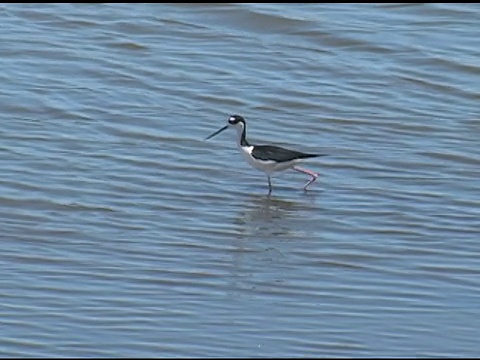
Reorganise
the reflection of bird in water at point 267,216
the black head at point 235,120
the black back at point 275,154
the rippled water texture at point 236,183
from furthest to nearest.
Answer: the black head at point 235,120, the black back at point 275,154, the reflection of bird in water at point 267,216, the rippled water texture at point 236,183

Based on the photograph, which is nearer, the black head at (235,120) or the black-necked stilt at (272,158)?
the black-necked stilt at (272,158)

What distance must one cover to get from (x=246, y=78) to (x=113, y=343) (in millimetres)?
6998

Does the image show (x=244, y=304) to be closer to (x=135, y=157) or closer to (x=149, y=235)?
(x=149, y=235)

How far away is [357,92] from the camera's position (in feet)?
46.6

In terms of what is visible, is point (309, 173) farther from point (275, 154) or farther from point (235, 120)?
point (235, 120)

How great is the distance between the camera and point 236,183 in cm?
1197

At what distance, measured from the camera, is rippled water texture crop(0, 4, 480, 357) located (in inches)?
324

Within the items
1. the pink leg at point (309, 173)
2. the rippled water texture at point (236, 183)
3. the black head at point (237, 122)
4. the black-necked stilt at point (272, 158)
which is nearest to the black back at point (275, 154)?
the black-necked stilt at point (272, 158)

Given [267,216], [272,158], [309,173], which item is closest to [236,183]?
[272,158]

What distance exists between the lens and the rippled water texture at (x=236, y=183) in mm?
8242

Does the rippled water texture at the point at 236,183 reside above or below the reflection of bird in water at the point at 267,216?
above

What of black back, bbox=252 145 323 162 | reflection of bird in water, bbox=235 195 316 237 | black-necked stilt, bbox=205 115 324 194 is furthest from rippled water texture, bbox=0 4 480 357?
black back, bbox=252 145 323 162

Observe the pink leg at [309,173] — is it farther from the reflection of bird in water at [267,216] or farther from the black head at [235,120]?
the black head at [235,120]

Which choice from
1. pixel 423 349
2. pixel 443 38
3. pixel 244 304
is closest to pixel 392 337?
pixel 423 349
